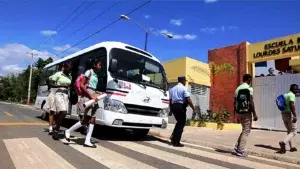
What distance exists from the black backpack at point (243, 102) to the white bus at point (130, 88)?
8.09ft

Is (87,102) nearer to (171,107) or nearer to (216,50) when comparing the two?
(171,107)

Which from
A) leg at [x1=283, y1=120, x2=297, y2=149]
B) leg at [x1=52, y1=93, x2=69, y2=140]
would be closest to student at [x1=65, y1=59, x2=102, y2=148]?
leg at [x1=52, y1=93, x2=69, y2=140]

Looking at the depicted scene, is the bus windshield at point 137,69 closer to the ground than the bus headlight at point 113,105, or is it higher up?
higher up

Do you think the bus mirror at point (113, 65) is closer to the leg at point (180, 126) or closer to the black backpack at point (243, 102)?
the leg at point (180, 126)

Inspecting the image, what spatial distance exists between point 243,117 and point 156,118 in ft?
8.46

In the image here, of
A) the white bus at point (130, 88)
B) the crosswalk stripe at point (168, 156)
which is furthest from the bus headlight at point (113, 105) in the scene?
the crosswalk stripe at point (168, 156)

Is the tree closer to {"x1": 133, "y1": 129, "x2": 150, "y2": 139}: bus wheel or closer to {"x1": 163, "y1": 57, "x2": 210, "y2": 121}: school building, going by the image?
{"x1": 163, "y1": 57, "x2": 210, "y2": 121}: school building

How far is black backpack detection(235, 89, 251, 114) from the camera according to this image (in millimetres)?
8266

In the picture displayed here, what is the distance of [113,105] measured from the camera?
9172 millimetres

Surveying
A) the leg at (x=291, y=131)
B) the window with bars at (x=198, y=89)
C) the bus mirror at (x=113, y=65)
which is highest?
the window with bars at (x=198, y=89)

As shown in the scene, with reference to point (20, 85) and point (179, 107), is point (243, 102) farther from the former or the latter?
point (20, 85)

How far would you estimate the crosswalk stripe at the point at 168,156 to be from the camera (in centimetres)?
668

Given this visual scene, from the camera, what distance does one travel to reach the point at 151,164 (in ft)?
21.3

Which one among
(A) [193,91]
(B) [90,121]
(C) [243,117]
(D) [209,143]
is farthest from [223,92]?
(B) [90,121]
